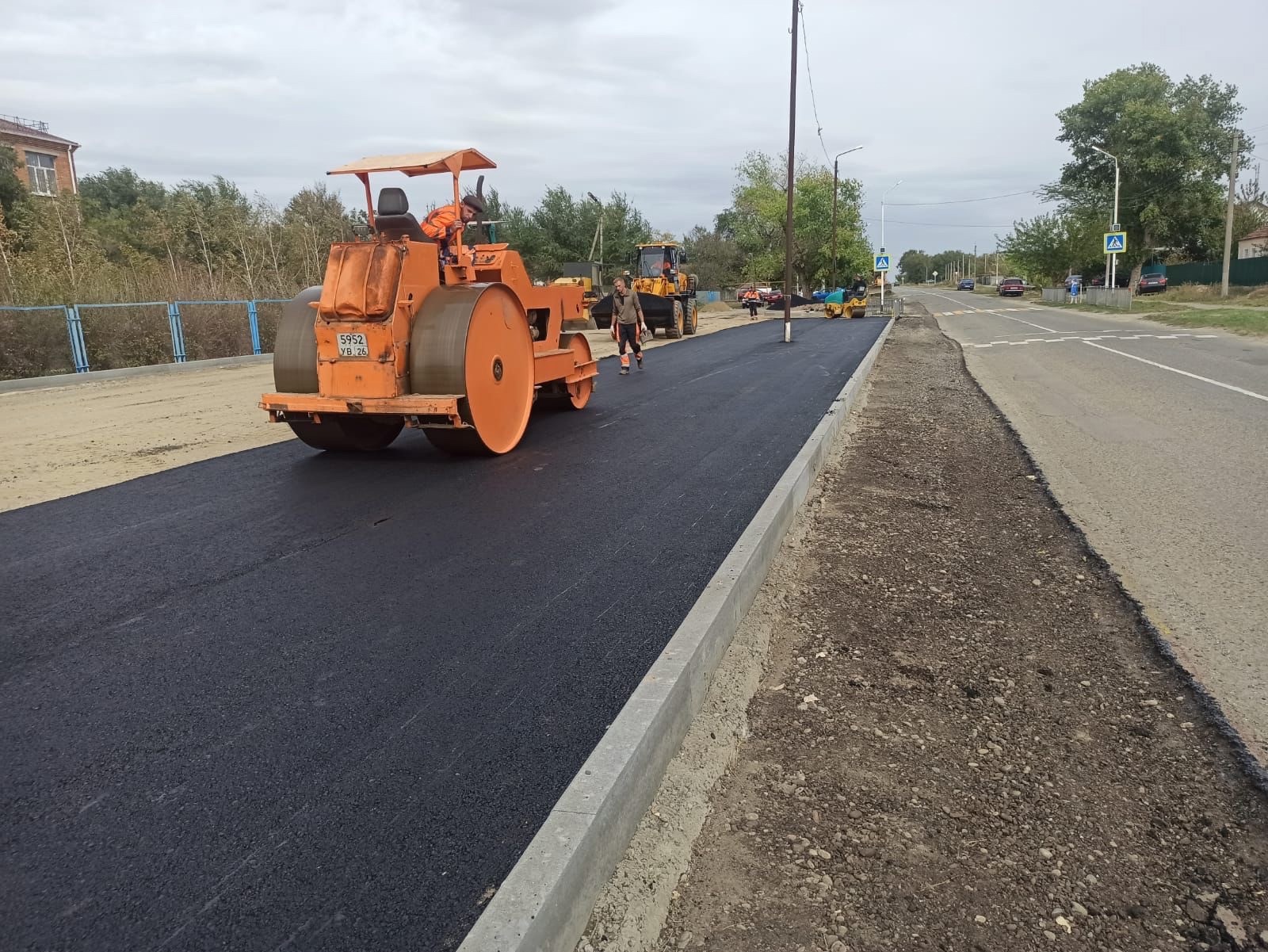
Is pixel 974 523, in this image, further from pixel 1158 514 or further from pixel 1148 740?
pixel 1148 740

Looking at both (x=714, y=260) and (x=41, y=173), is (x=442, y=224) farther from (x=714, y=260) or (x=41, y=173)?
(x=714, y=260)

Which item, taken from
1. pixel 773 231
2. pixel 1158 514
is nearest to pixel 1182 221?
pixel 773 231

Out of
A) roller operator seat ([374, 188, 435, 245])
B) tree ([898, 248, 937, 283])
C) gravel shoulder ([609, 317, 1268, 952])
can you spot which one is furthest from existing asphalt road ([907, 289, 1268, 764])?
tree ([898, 248, 937, 283])

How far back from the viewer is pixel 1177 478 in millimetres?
6793

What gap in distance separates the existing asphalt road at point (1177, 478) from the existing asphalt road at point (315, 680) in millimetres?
2330

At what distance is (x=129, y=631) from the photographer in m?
4.12

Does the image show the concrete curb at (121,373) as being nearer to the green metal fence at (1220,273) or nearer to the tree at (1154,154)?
the green metal fence at (1220,273)

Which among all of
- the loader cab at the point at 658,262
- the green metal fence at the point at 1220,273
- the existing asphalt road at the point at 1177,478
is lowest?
the existing asphalt road at the point at 1177,478

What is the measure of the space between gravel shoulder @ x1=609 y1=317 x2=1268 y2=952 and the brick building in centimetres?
5449

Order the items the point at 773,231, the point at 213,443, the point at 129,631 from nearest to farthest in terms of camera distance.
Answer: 1. the point at 129,631
2. the point at 213,443
3. the point at 773,231

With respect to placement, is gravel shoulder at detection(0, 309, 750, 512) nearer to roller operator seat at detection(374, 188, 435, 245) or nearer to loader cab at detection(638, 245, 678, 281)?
roller operator seat at detection(374, 188, 435, 245)

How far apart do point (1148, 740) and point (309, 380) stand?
700 cm

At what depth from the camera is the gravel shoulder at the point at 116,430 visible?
25.5 ft

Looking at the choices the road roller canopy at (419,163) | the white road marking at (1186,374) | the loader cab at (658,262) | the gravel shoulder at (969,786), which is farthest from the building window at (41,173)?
the gravel shoulder at (969,786)
